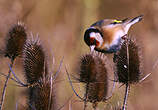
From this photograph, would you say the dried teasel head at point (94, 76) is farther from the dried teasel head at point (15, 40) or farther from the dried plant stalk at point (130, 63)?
the dried teasel head at point (15, 40)

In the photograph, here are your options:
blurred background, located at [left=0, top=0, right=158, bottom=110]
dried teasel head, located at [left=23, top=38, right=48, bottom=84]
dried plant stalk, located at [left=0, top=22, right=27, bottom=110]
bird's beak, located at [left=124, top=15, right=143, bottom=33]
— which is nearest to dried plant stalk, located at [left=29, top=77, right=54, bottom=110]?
dried teasel head, located at [left=23, top=38, right=48, bottom=84]

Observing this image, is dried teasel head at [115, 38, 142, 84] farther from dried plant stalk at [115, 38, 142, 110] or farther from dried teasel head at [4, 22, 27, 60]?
dried teasel head at [4, 22, 27, 60]

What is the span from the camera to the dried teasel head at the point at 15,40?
2613mm

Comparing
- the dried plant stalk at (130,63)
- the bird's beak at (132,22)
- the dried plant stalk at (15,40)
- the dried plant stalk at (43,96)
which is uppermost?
the bird's beak at (132,22)

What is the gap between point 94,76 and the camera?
92.2 inches

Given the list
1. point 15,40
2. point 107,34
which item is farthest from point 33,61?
point 107,34

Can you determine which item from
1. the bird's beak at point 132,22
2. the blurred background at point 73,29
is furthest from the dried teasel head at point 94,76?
the blurred background at point 73,29

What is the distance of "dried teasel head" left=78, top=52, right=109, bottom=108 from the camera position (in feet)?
7.61

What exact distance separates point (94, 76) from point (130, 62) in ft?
1.00

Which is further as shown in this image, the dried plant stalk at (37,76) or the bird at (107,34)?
the bird at (107,34)

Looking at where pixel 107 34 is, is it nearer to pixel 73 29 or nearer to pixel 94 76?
pixel 94 76

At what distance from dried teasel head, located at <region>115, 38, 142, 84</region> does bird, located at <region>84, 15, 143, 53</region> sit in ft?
2.61

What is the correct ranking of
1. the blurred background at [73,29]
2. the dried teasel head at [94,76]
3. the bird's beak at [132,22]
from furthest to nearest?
1. the blurred background at [73,29]
2. the bird's beak at [132,22]
3. the dried teasel head at [94,76]

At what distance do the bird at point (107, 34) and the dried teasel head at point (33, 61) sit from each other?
33.1 inches
